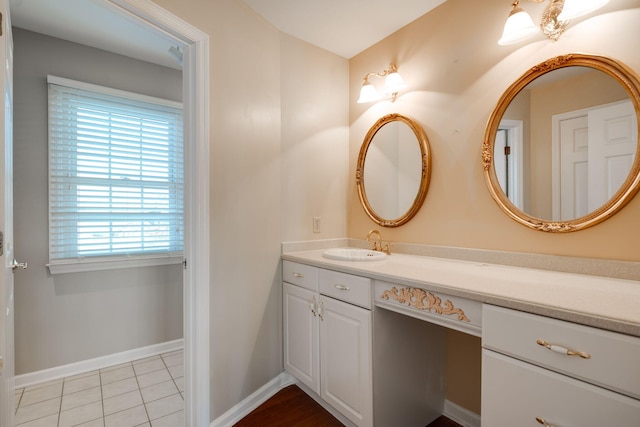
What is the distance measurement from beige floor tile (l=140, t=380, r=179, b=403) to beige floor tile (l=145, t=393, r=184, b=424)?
0.05 meters

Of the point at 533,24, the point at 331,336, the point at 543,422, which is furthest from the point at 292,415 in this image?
the point at 533,24

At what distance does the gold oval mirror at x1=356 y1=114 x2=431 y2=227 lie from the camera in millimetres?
1971

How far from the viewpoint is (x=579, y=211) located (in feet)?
4.35

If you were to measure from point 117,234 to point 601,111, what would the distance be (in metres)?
3.21

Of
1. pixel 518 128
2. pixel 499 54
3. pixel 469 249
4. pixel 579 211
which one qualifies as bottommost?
pixel 469 249

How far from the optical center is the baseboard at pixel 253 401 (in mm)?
1728

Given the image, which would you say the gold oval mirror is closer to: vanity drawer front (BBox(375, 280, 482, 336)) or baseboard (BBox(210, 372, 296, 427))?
vanity drawer front (BBox(375, 280, 482, 336))

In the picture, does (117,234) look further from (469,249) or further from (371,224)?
(469,249)

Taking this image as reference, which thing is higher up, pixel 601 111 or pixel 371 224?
pixel 601 111

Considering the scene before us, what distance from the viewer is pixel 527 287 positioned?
1115 mm

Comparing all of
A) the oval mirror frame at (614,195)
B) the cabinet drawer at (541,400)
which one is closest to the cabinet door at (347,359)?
the cabinet drawer at (541,400)

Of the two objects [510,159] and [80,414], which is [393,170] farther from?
[80,414]

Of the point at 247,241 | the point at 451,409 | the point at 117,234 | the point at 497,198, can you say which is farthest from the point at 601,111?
the point at 117,234

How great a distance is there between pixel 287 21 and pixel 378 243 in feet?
5.44
